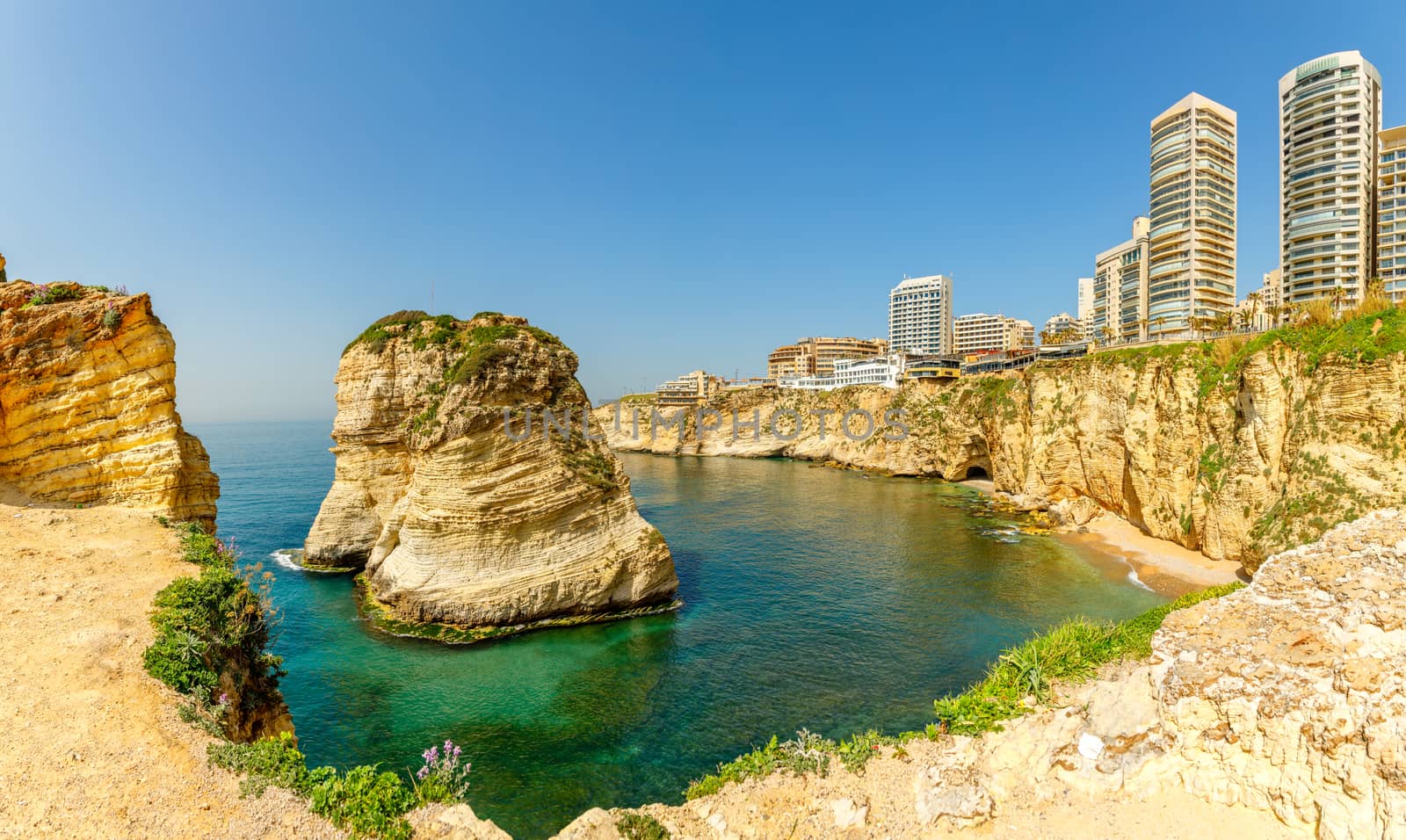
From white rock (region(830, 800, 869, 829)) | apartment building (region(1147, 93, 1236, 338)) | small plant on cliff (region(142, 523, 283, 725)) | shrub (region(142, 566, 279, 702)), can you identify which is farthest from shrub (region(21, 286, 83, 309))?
apartment building (region(1147, 93, 1236, 338))

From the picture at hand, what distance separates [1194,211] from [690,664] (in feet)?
264

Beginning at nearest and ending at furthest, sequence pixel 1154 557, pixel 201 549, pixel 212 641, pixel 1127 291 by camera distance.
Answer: pixel 212 641
pixel 201 549
pixel 1154 557
pixel 1127 291

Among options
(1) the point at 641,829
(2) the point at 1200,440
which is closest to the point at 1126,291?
(2) the point at 1200,440

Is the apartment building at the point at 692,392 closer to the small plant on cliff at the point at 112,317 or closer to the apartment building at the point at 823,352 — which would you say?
the apartment building at the point at 823,352

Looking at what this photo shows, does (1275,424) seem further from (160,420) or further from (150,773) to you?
(160,420)

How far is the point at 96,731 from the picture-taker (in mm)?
7770

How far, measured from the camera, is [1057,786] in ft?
34.1

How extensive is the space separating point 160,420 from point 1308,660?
2640 cm

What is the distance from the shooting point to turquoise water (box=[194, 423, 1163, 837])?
16.4m

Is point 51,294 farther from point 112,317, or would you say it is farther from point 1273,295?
point 1273,295

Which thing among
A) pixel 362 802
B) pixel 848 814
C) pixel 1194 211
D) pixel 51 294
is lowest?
pixel 848 814

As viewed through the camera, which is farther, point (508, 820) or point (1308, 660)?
point (508, 820)

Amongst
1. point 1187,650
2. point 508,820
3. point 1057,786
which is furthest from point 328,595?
point 1187,650

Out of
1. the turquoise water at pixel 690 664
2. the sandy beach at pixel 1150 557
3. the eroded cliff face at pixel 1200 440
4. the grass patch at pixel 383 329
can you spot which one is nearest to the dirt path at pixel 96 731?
the turquoise water at pixel 690 664
